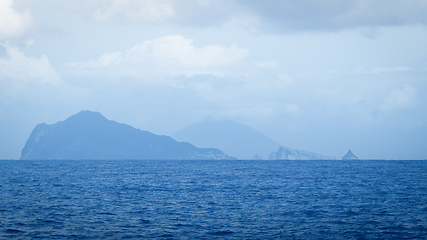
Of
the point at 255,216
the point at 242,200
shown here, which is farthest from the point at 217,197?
the point at 255,216

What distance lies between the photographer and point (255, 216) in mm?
48062

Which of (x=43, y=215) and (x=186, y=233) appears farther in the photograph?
(x=43, y=215)

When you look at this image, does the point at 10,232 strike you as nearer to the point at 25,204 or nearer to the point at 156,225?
the point at 156,225

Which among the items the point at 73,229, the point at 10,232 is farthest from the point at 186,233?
the point at 10,232

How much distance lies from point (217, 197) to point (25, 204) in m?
25.6

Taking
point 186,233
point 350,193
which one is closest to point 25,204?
point 186,233

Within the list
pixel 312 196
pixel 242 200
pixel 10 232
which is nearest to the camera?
pixel 10 232

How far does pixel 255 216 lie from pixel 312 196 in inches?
846

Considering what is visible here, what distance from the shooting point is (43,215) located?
47.7 meters

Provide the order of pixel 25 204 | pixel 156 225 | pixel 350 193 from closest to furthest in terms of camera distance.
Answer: pixel 156 225, pixel 25 204, pixel 350 193

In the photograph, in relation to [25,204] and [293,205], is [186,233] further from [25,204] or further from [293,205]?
[25,204]

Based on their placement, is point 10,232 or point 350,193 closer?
point 10,232

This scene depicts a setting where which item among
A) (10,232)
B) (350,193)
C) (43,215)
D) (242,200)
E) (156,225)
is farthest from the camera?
(350,193)

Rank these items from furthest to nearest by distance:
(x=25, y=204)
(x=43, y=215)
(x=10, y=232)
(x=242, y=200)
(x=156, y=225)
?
(x=242, y=200), (x=25, y=204), (x=43, y=215), (x=156, y=225), (x=10, y=232)
